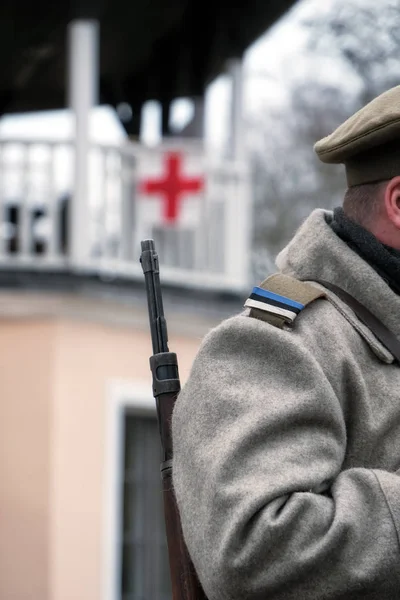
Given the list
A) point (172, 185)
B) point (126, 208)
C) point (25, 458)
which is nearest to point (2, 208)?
point (126, 208)

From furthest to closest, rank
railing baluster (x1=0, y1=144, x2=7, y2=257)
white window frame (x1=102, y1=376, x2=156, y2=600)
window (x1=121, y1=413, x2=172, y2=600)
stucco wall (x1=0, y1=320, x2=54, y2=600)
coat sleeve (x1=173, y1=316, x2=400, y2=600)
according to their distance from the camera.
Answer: window (x1=121, y1=413, x2=172, y2=600) → railing baluster (x1=0, y1=144, x2=7, y2=257) → white window frame (x1=102, y1=376, x2=156, y2=600) → stucco wall (x1=0, y1=320, x2=54, y2=600) → coat sleeve (x1=173, y1=316, x2=400, y2=600)

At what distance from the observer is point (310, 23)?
21516mm

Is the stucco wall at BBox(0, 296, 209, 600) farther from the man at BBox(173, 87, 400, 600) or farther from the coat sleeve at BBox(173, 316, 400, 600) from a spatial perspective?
the coat sleeve at BBox(173, 316, 400, 600)

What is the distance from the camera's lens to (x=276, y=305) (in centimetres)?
260

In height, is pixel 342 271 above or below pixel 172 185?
above

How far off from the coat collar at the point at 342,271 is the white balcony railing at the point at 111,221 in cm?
810

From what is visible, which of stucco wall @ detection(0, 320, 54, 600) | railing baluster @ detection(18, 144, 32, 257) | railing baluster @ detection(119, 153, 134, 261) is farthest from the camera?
railing baluster @ detection(119, 153, 134, 261)

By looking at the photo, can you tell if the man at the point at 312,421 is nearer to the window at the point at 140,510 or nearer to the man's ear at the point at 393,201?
the man's ear at the point at 393,201

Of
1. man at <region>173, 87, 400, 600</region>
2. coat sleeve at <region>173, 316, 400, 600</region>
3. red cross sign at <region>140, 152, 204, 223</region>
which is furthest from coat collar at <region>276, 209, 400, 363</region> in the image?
red cross sign at <region>140, 152, 204, 223</region>

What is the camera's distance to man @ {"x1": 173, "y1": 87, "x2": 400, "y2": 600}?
7.78 feet

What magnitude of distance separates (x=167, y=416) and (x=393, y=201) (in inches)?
21.9

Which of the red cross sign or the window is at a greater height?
the red cross sign

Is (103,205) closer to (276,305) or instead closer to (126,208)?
(126,208)

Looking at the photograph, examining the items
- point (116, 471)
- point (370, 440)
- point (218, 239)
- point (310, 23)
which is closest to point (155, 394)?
point (370, 440)
